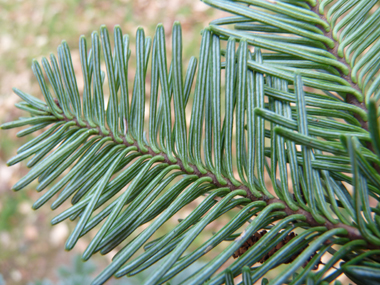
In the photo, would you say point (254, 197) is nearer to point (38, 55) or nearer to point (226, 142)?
point (226, 142)

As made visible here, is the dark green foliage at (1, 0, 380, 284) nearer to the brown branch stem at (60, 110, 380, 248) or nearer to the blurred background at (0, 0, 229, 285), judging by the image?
the brown branch stem at (60, 110, 380, 248)

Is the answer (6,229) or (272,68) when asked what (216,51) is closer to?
(272,68)

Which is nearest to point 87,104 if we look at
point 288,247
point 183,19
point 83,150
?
point 83,150

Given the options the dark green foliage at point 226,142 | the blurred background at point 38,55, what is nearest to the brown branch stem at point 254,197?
the dark green foliage at point 226,142

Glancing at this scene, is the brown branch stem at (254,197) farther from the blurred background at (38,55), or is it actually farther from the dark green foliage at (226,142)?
the blurred background at (38,55)

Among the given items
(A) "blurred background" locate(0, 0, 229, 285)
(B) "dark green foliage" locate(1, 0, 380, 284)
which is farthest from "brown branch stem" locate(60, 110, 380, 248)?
(A) "blurred background" locate(0, 0, 229, 285)
